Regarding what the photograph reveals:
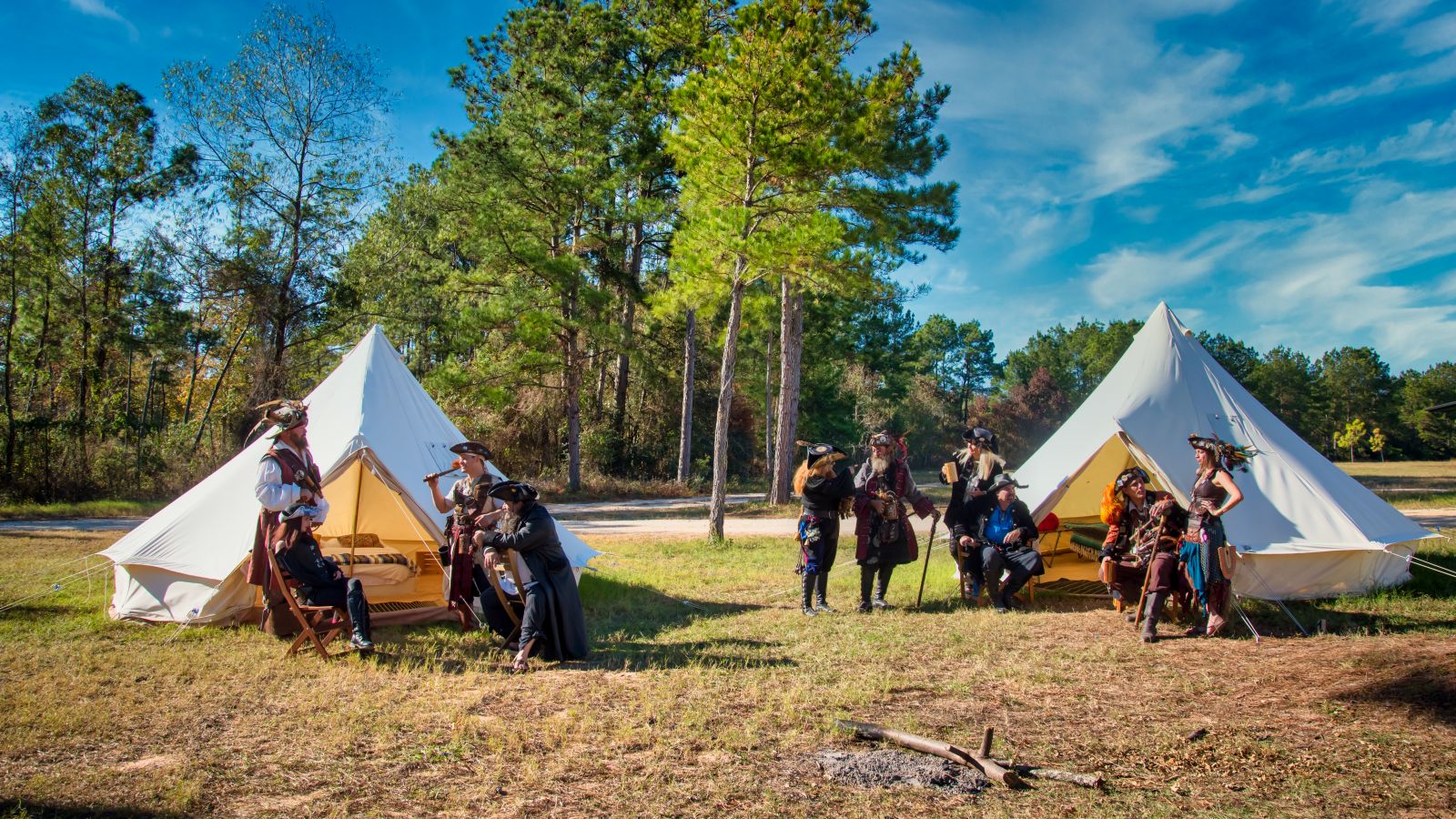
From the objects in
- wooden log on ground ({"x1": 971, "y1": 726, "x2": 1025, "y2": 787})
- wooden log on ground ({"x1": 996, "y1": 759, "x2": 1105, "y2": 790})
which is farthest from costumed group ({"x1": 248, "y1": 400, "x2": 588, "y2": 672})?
wooden log on ground ({"x1": 996, "y1": 759, "x2": 1105, "y2": 790})

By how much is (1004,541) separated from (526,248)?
16043mm

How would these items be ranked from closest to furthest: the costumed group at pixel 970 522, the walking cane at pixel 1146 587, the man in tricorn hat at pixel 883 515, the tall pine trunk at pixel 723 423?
the walking cane at pixel 1146 587
the costumed group at pixel 970 522
the man in tricorn hat at pixel 883 515
the tall pine trunk at pixel 723 423

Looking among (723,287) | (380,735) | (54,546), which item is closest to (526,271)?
(723,287)

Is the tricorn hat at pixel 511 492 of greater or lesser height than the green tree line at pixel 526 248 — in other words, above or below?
below

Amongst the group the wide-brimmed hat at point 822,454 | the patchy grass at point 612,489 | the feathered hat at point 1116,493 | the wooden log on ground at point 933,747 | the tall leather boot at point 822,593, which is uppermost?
the wide-brimmed hat at point 822,454

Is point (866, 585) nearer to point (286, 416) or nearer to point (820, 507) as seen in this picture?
point (820, 507)

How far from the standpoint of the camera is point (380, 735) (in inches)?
163

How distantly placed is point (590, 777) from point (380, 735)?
1.24 m

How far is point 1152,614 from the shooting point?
6180 millimetres

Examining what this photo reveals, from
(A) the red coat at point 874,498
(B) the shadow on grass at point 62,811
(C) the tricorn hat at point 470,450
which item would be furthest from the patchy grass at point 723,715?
(C) the tricorn hat at point 470,450

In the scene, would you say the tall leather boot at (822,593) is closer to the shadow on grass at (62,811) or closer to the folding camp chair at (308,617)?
the folding camp chair at (308,617)

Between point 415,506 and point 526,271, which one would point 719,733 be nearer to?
point 415,506

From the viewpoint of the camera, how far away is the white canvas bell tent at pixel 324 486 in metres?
6.50

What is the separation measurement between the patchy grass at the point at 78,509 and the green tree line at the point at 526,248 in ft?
2.43
